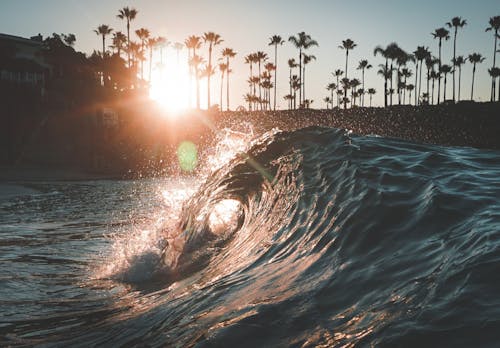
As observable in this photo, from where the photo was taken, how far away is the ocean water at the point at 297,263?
2.46m

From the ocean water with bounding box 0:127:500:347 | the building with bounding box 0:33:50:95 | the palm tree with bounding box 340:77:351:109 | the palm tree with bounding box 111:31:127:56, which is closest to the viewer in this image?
the ocean water with bounding box 0:127:500:347

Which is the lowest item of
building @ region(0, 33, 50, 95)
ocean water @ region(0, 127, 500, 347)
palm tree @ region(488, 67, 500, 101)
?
ocean water @ region(0, 127, 500, 347)

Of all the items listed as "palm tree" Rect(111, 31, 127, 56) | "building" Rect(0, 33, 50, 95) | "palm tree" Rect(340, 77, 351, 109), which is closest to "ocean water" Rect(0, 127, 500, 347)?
"building" Rect(0, 33, 50, 95)

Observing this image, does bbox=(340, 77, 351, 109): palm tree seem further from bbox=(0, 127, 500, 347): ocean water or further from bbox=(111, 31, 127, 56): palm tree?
bbox=(0, 127, 500, 347): ocean water

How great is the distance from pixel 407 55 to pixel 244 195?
80.7m

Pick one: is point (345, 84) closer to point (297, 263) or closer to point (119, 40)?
point (119, 40)

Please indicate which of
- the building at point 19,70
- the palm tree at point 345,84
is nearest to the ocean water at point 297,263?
the building at point 19,70

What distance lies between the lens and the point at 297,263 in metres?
3.75

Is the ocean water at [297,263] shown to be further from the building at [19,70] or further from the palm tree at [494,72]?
the palm tree at [494,72]

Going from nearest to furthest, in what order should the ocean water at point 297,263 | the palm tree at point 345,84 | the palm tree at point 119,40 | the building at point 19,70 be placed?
the ocean water at point 297,263 → the building at point 19,70 → the palm tree at point 119,40 → the palm tree at point 345,84

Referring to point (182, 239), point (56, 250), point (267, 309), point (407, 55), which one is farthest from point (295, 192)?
point (407, 55)

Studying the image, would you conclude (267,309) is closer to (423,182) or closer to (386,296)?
(386,296)

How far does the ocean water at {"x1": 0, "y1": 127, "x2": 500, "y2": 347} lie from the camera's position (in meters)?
2.46

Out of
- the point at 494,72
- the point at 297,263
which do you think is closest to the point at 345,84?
the point at 494,72
